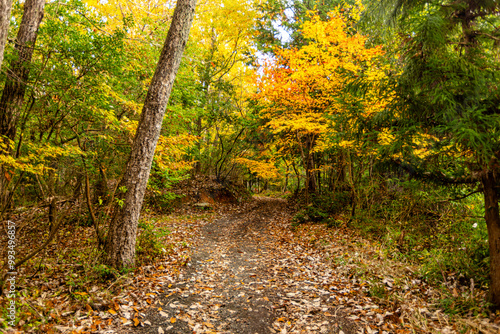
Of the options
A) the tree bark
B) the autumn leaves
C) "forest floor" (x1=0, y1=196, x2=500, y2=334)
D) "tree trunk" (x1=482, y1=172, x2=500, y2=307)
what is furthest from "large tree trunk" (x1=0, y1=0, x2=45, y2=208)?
"tree trunk" (x1=482, y1=172, x2=500, y2=307)

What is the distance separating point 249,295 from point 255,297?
0.43 feet

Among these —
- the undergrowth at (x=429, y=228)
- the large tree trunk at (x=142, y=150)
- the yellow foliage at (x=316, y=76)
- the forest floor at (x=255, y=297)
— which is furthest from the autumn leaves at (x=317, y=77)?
the large tree trunk at (x=142, y=150)

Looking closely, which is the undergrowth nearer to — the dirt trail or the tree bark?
the dirt trail

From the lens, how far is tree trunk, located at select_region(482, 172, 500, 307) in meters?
3.43

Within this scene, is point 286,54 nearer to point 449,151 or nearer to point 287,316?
point 449,151

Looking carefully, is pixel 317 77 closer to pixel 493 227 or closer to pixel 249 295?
pixel 493 227

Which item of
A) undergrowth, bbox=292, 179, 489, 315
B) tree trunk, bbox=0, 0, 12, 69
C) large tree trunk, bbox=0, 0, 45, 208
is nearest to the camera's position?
tree trunk, bbox=0, 0, 12, 69

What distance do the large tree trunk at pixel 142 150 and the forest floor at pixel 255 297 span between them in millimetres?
638

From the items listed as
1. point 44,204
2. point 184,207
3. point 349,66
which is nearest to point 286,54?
point 349,66

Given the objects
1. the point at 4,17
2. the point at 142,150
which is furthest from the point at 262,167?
the point at 4,17

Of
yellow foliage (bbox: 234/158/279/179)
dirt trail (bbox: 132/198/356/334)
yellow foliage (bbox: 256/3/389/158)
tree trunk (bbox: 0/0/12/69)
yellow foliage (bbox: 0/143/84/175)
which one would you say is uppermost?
yellow foliage (bbox: 256/3/389/158)

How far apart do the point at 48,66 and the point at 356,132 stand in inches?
222

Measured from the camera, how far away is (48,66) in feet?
15.0

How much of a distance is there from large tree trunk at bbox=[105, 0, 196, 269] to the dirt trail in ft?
4.06
